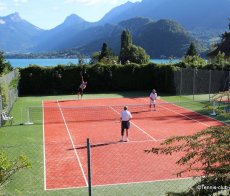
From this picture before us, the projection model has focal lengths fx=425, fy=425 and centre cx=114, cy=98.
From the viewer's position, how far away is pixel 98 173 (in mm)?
13758

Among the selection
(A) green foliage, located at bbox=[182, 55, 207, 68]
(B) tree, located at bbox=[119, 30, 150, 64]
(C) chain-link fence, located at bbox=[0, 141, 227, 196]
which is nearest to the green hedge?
(A) green foliage, located at bbox=[182, 55, 207, 68]

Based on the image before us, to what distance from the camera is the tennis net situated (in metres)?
25.1

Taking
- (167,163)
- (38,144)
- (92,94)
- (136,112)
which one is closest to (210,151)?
(167,163)

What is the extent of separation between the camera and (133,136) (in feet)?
64.1

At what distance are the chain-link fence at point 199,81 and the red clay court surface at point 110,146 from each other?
9.07 m

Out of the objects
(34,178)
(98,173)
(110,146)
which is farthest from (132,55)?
(34,178)

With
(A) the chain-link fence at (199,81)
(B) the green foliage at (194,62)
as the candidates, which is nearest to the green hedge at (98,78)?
(A) the chain-link fence at (199,81)

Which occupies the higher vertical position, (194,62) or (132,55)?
(132,55)

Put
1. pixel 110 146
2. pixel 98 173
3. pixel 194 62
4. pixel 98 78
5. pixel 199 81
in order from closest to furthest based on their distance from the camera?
pixel 98 173 → pixel 110 146 → pixel 199 81 → pixel 98 78 → pixel 194 62

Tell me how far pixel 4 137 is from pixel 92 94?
20.9m

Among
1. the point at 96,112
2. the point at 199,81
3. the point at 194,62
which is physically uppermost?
the point at 194,62

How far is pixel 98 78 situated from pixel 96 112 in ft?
47.7

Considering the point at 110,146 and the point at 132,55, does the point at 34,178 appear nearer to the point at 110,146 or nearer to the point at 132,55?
the point at 110,146

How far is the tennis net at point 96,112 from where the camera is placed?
25125 mm
